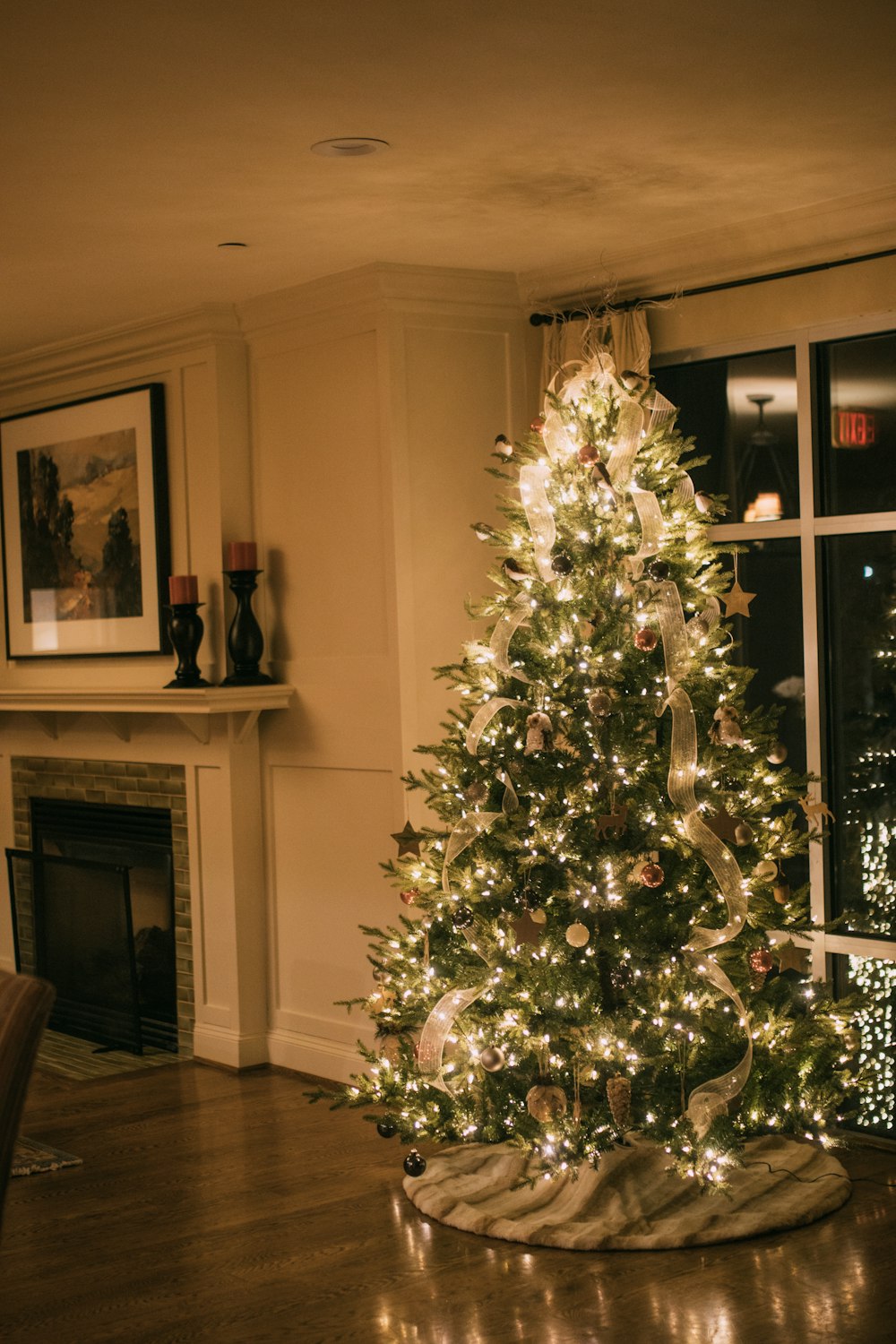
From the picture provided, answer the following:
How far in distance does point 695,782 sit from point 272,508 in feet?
7.38

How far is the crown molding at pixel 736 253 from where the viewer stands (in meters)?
4.43

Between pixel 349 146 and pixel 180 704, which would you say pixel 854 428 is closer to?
pixel 349 146

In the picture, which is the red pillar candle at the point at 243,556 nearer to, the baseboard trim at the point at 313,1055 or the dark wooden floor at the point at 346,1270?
the baseboard trim at the point at 313,1055

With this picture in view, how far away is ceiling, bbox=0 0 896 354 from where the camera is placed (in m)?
2.99

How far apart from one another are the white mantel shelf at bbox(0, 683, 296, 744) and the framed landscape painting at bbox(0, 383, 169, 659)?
256 mm

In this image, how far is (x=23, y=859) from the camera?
684cm

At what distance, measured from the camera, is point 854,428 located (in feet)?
15.2

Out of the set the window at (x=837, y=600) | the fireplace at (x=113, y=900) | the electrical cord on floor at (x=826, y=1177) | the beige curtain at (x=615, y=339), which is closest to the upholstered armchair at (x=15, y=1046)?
the electrical cord on floor at (x=826, y=1177)

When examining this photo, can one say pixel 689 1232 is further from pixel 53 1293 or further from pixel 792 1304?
pixel 53 1293

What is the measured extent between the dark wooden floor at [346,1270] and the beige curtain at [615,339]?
98.6 inches

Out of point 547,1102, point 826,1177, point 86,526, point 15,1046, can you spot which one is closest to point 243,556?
point 86,526

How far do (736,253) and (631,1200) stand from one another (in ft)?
9.01

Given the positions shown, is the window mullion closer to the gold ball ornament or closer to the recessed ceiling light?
the gold ball ornament

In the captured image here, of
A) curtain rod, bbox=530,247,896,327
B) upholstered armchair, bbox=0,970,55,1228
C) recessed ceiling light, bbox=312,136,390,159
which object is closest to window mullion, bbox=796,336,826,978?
curtain rod, bbox=530,247,896,327
